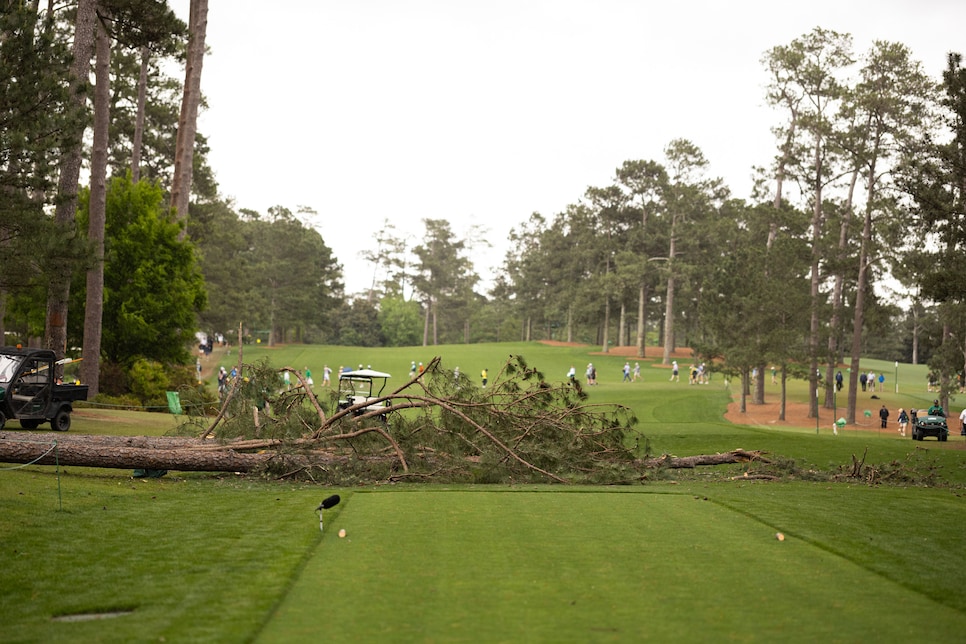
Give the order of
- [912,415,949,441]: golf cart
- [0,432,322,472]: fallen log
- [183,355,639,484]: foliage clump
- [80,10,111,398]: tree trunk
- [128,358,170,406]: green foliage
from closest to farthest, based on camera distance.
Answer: [0,432,322,472]: fallen log < [183,355,639,484]: foliage clump < [80,10,111,398]: tree trunk < [128,358,170,406]: green foliage < [912,415,949,441]: golf cart

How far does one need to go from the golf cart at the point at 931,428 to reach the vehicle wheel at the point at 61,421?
29.8 metres

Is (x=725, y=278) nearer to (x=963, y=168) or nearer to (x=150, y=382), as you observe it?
(x=963, y=168)

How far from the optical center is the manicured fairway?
20.8 feet

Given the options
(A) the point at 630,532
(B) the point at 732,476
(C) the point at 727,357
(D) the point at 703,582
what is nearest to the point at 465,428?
(B) the point at 732,476

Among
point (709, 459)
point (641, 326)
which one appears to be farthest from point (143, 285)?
point (641, 326)

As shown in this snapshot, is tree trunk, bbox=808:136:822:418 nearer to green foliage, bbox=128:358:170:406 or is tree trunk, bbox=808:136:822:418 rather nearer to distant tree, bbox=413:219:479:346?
green foliage, bbox=128:358:170:406

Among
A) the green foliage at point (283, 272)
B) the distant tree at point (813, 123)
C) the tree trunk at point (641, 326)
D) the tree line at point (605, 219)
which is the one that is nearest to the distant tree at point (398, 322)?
the green foliage at point (283, 272)

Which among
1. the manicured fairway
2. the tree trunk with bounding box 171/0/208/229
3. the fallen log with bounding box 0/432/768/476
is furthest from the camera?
→ the tree trunk with bounding box 171/0/208/229

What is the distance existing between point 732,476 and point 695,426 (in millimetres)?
14782

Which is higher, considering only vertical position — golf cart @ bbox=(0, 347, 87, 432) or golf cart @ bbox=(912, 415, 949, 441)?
golf cart @ bbox=(0, 347, 87, 432)

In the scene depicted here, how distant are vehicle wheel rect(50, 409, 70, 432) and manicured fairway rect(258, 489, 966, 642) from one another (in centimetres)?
1145

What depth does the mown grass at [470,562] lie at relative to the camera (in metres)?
6.48

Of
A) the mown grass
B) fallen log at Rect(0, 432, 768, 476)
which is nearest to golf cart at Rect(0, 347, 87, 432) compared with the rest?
fallen log at Rect(0, 432, 768, 476)

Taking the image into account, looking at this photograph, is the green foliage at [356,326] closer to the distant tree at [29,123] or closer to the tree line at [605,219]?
the tree line at [605,219]
